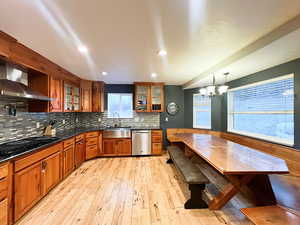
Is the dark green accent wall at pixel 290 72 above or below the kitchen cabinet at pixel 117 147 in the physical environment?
above

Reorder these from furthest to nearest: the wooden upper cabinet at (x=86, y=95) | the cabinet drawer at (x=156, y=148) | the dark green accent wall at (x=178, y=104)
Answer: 1. the dark green accent wall at (x=178, y=104)
2. the cabinet drawer at (x=156, y=148)
3. the wooden upper cabinet at (x=86, y=95)

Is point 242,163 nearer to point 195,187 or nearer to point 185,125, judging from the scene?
point 195,187

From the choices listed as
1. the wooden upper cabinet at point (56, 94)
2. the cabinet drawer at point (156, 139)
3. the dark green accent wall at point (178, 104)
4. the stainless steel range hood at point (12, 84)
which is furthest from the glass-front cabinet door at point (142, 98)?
the stainless steel range hood at point (12, 84)

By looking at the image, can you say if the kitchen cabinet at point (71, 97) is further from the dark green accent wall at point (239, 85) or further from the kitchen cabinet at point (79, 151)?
the dark green accent wall at point (239, 85)

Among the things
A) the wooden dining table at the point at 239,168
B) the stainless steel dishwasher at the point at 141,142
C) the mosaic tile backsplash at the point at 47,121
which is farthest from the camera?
the stainless steel dishwasher at the point at 141,142

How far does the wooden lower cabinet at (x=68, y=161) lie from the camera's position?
117 inches

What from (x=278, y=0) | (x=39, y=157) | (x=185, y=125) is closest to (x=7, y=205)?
(x=39, y=157)

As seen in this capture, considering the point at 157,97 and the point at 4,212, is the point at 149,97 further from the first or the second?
the point at 4,212

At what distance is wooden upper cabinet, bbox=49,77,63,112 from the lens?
2.99 m

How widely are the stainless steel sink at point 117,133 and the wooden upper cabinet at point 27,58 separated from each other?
2.34 m

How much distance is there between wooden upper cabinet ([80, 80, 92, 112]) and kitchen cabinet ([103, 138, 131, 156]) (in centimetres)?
114

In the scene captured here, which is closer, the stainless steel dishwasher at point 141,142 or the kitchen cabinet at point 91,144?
the kitchen cabinet at point 91,144

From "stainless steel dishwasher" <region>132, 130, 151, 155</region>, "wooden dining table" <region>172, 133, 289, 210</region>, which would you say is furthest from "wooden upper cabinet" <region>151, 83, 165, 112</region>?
"wooden dining table" <region>172, 133, 289, 210</region>

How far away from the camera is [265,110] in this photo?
10.6ft
